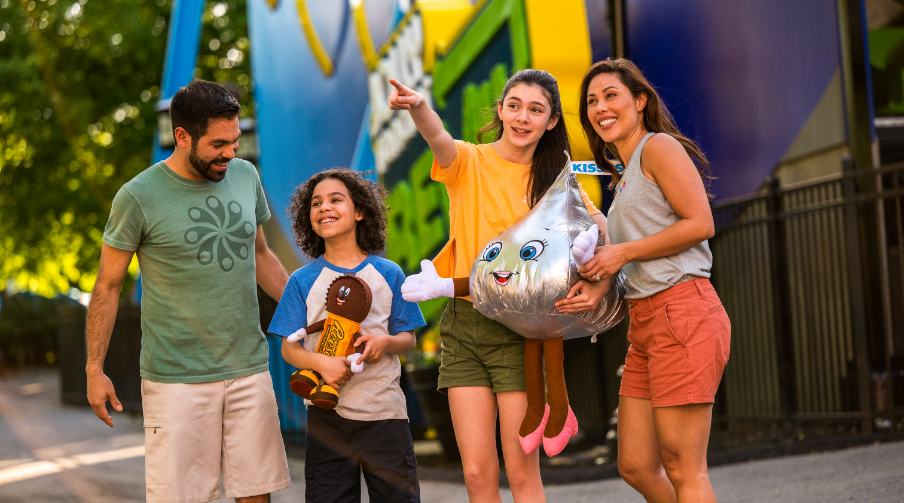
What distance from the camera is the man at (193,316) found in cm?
343

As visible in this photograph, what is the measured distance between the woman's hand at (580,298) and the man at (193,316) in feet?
4.76

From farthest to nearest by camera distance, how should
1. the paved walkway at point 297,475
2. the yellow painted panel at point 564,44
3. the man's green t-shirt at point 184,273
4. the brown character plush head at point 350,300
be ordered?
the yellow painted panel at point 564,44 < the paved walkway at point 297,475 < the man's green t-shirt at point 184,273 < the brown character plush head at point 350,300

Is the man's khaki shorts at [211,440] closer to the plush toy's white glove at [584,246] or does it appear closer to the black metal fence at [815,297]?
the plush toy's white glove at [584,246]

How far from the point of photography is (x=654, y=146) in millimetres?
3018

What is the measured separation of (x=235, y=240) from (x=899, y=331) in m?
5.42

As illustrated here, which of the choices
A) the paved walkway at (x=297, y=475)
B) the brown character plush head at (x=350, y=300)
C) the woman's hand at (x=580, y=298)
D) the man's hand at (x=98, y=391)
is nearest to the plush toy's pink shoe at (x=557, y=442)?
the woman's hand at (x=580, y=298)

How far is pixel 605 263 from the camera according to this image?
9.41 ft

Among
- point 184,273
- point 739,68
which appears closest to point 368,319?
point 184,273

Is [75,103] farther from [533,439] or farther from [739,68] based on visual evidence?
[533,439]

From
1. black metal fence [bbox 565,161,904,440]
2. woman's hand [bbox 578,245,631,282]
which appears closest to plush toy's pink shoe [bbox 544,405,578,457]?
woman's hand [bbox 578,245,631,282]

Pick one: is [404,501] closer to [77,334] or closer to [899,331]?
[899,331]

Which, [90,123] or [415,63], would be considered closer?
[415,63]

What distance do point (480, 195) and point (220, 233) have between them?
113 centimetres

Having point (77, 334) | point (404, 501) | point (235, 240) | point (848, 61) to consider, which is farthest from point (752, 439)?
point (77, 334)
